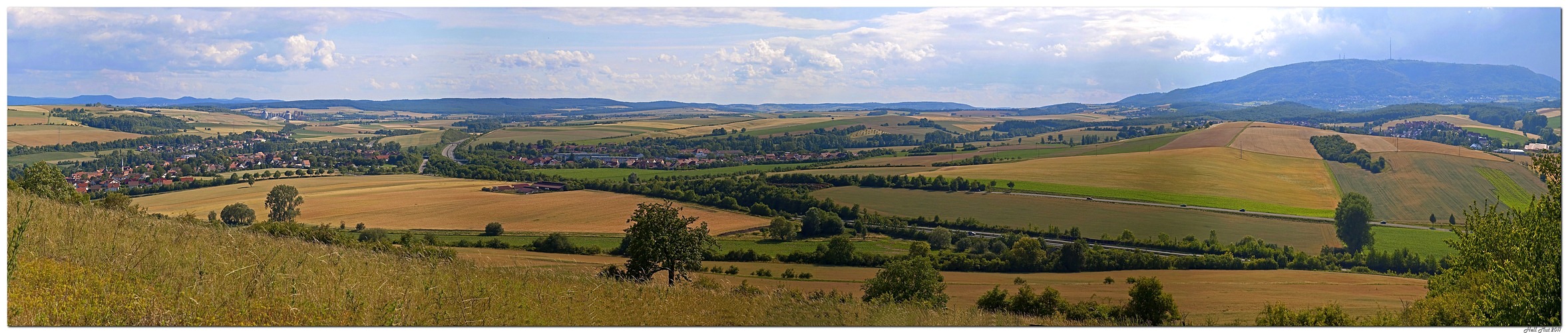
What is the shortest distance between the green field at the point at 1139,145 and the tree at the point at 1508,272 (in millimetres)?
11292

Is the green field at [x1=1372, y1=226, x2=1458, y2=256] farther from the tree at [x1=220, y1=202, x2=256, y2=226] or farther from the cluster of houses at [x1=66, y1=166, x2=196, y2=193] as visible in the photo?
the cluster of houses at [x1=66, y1=166, x2=196, y2=193]

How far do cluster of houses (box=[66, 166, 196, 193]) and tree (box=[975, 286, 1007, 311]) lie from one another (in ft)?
56.3

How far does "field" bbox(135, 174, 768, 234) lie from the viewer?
47.9 feet

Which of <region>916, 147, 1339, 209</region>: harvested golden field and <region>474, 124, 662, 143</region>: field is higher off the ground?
<region>474, 124, 662, 143</region>: field

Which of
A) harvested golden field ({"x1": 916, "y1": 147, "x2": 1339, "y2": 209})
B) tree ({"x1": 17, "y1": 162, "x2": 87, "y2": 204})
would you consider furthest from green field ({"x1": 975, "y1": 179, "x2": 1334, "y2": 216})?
tree ({"x1": 17, "y1": 162, "x2": 87, "y2": 204})

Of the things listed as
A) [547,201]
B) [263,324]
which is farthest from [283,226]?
[263,324]

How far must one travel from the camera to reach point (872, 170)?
2427 cm

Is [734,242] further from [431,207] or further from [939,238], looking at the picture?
[431,207]

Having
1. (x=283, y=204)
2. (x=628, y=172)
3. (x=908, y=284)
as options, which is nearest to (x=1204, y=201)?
(x=908, y=284)

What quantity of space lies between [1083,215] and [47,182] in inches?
774

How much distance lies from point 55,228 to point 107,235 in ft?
1.66

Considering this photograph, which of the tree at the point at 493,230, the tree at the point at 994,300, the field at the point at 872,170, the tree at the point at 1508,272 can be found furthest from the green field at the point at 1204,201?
the tree at the point at 493,230

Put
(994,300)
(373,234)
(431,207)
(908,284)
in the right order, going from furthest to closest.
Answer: (431,207), (373,234), (908,284), (994,300)

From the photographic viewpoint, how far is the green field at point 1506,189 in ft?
39.3
